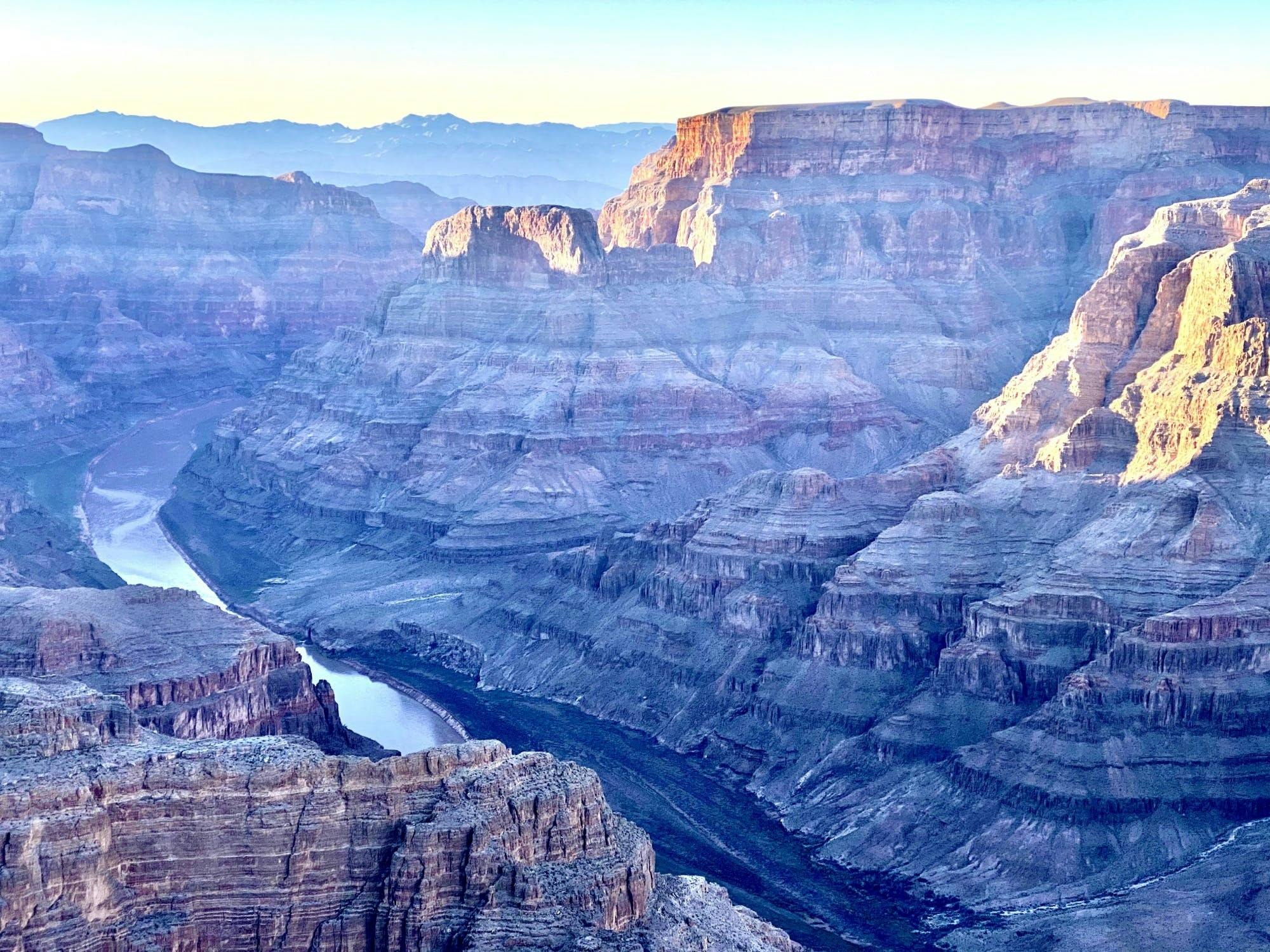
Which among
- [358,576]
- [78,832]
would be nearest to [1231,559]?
[78,832]

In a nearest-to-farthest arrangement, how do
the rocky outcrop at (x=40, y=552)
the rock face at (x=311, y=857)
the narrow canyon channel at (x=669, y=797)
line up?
1. the rock face at (x=311, y=857)
2. the narrow canyon channel at (x=669, y=797)
3. the rocky outcrop at (x=40, y=552)

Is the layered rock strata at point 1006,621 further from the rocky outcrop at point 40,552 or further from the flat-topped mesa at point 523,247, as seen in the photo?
the flat-topped mesa at point 523,247

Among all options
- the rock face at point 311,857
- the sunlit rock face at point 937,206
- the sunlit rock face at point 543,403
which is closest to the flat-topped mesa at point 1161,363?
the sunlit rock face at point 543,403

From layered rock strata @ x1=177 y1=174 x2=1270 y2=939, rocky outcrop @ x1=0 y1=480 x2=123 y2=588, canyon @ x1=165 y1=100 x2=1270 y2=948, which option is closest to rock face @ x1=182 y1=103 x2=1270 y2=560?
canyon @ x1=165 y1=100 x2=1270 y2=948

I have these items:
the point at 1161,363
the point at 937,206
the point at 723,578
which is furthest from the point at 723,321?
the point at 1161,363

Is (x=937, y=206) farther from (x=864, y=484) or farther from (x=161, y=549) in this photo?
(x=161, y=549)

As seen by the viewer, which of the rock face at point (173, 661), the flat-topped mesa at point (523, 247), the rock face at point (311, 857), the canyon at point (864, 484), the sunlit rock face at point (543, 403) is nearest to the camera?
the rock face at point (311, 857)
